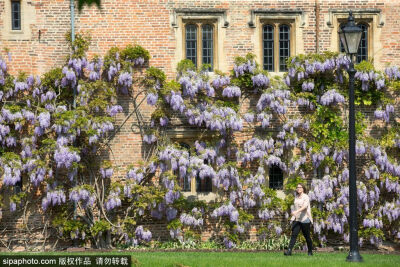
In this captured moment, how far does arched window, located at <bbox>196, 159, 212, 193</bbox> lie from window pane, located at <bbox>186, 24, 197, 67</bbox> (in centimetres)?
272

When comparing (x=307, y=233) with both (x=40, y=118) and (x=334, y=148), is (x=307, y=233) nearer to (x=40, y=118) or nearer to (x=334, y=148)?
(x=334, y=148)

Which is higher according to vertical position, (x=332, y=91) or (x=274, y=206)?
(x=332, y=91)

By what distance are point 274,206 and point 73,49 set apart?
254 inches

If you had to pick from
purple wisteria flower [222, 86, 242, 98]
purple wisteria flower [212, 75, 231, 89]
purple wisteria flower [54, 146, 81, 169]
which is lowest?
purple wisteria flower [54, 146, 81, 169]

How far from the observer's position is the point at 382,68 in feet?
66.8

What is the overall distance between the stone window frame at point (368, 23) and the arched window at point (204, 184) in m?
4.74

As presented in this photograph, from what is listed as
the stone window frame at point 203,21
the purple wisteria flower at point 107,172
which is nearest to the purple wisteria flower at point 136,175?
the purple wisteria flower at point 107,172

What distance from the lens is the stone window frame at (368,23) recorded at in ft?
66.4

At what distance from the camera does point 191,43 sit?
65.9 feet

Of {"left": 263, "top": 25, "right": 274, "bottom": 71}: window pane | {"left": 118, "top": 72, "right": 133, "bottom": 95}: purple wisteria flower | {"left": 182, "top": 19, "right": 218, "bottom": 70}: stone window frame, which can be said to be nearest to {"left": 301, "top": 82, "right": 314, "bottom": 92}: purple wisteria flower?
{"left": 263, "top": 25, "right": 274, "bottom": 71}: window pane

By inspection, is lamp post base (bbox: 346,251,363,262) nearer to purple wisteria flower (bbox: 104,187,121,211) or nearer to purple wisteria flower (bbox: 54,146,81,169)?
purple wisteria flower (bbox: 104,187,121,211)

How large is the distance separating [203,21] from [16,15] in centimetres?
477

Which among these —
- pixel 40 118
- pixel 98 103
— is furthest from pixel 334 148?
pixel 40 118

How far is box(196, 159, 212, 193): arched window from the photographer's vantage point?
20.0 meters
